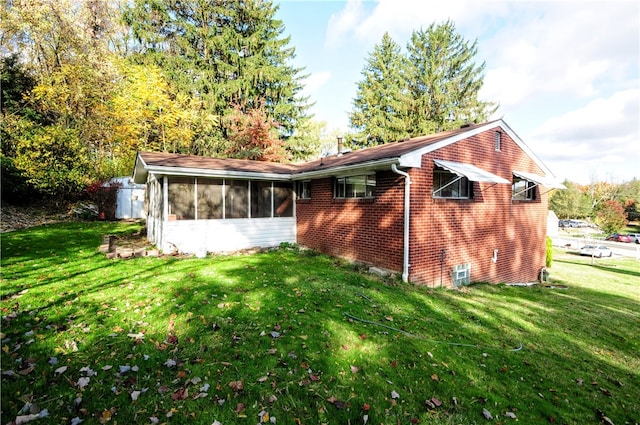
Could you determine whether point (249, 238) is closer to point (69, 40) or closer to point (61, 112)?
point (61, 112)

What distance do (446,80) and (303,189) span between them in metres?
28.6

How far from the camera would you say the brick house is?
8203 mm

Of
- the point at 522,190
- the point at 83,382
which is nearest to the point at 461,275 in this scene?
the point at 522,190

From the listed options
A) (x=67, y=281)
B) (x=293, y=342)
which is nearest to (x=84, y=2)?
(x=67, y=281)

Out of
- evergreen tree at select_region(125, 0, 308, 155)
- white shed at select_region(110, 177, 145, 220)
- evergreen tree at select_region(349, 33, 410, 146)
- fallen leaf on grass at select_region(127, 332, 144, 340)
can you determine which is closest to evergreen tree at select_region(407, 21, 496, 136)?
evergreen tree at select_region(349, 33, 410, 146)

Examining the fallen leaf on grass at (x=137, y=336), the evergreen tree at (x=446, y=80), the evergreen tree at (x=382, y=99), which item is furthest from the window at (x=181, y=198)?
the evergreen tree at (x=446, y=80)

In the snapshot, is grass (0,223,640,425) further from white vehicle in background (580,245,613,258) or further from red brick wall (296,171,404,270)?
white vehicle in background (580,245,613,258)

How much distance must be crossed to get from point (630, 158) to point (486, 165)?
7896 centimetres

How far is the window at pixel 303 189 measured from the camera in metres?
11.9

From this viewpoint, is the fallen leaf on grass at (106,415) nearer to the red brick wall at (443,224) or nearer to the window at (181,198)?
the red brick wall at (443,224)

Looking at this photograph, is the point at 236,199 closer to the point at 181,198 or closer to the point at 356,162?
the point at 181,198

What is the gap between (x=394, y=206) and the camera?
8.15 m

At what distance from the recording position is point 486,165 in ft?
33.3

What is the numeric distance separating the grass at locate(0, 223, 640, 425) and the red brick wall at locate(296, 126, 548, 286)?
1.34m
